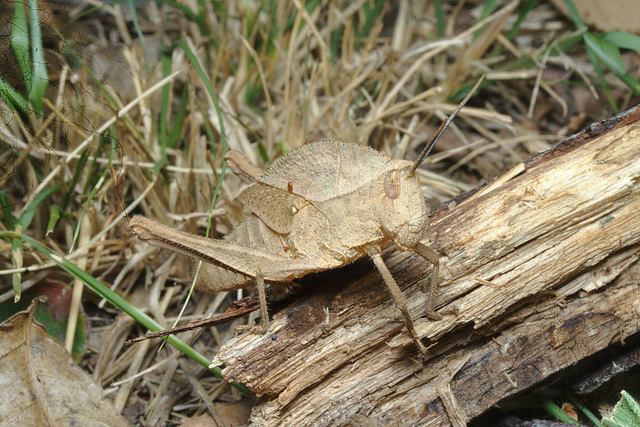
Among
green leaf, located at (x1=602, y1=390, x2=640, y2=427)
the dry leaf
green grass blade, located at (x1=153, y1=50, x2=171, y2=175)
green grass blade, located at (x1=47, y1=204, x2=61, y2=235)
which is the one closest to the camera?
green leaf, located at (x1=602, y1=390, x2=640, y2=427)

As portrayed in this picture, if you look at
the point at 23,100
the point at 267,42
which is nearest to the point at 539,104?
the point at 267,42

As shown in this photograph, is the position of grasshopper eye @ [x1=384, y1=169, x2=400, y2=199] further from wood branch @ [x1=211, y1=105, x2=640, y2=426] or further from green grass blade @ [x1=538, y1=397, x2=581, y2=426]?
green grass blade @ [x1=538, y1=397, x2=581, y2=426]

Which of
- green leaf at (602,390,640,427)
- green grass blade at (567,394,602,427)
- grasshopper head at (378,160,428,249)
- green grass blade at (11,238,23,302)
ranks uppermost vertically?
green grass blade at (11,238,23,302)

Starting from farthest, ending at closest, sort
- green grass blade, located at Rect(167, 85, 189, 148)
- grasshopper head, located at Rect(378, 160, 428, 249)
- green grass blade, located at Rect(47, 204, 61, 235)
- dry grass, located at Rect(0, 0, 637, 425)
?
green grass blade, located at Rect(167, 85, 189, 148), dry grass, located at Rect(0, 0, 637, 425), green grass blade, located at Rect(47, 204, 61, 235), grasshopper head, located at Rect(378, 160, 428, 249)

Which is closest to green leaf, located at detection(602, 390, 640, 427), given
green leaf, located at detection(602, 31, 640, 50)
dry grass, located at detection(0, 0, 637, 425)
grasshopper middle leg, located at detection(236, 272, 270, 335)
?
grasshopper middle leg, located at detection(236, 272, 270, 335)

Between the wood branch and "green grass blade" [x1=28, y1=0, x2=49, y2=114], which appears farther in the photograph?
"green grass blade" [x1=28, y1=0, x2=49, y2=114]

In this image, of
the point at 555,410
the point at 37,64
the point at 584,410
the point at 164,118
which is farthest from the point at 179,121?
the point at 584,410
